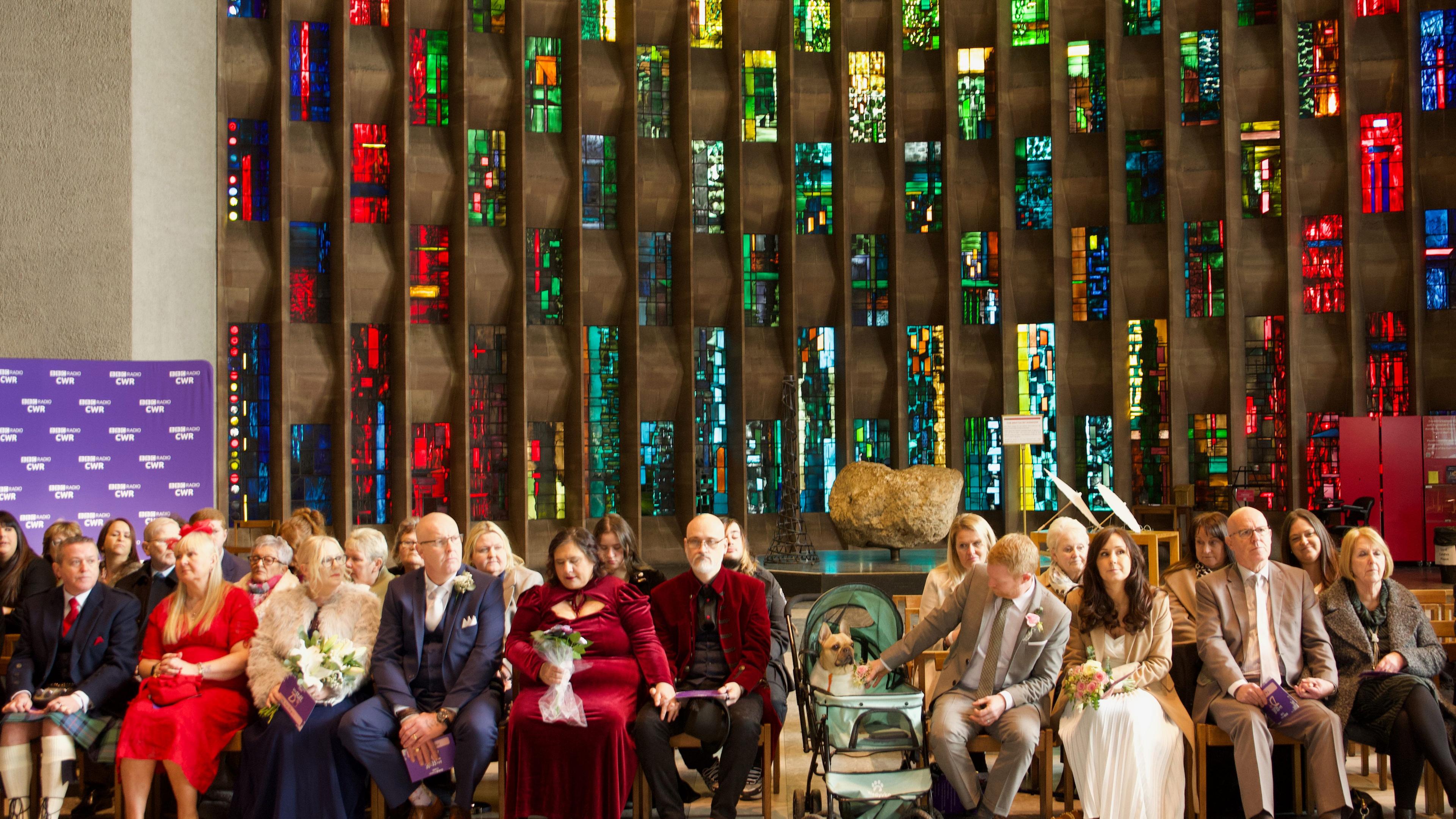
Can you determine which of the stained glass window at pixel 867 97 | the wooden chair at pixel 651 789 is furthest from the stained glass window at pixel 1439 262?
the wooden chair at pixel 651 789

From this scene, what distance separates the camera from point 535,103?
15078mm

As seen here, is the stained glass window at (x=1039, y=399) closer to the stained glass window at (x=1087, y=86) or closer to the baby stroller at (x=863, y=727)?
the stained glass window at (x=1087, y=86)

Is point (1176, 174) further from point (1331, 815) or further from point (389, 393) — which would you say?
point (1331, 815)

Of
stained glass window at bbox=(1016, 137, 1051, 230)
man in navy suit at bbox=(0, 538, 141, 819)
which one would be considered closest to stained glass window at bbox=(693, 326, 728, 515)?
stained glass window at bbox=(1016, 137, 1051, 230)

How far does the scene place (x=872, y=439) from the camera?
15.2 m

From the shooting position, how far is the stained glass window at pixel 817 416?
49.3 ft

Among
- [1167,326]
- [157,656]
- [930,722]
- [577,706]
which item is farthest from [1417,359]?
[157,656]

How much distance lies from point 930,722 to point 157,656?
3.08 metres

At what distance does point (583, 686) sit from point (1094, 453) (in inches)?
451

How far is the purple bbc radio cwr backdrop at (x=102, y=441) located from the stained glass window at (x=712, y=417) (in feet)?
21.7

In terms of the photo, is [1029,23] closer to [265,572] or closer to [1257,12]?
[1257,12]

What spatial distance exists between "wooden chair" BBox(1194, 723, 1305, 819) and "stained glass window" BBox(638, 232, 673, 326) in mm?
11203

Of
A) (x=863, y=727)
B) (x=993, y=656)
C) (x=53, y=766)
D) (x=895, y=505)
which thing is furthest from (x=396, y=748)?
(x=895, y=505)

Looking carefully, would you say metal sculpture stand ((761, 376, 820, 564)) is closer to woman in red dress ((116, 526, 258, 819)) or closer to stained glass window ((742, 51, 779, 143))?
stained glass window ((742, 51, 779, 143))
